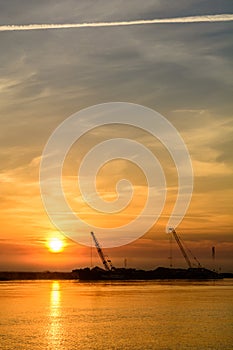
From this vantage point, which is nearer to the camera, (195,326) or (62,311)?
(195,326)

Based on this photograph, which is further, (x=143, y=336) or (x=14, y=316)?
(x=14, y=316)

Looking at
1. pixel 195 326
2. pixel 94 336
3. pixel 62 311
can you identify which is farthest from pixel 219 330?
pixel 62 311

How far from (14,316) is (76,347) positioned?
36075 mm

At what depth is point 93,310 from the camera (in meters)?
109

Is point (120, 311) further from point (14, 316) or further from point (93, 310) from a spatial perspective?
point (14, 316)

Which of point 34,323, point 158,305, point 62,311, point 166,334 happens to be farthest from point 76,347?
point 158,305

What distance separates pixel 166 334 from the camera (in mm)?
71750

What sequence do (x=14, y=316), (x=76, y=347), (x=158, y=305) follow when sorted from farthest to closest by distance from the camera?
(x=158, y=305) < (x=14, y=316) < (x=76, y=347)

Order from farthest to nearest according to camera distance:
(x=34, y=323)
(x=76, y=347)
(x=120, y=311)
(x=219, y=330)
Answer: (x=120, y=311), (x=34, y=323), (x=219, y=330), (x=76, y=347)

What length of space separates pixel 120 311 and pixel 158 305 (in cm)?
1488

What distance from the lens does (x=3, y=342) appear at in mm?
66062

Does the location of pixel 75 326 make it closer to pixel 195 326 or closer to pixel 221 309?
pixel 195 326

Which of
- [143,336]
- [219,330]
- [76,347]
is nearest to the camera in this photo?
[76,347]

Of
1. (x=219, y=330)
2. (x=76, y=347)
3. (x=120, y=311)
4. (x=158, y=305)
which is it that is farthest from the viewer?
(x=158, y=305)
